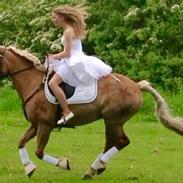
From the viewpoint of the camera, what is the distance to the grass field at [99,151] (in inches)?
482

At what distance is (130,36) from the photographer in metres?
26.4

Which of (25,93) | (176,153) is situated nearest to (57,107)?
(25,93)

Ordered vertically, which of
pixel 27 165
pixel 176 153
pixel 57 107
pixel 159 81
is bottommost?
pixel 159 81

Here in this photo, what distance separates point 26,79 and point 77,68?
924mm

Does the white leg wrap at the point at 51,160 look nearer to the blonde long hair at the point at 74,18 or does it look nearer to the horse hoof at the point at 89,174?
the horse hoof at the point at 89,174

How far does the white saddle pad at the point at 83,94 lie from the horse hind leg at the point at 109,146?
1.72 ft

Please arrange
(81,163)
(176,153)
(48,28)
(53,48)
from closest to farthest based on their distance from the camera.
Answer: (81,163) → (176,153) → (53,48) → (48,28)

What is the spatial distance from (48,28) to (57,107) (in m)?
16.3

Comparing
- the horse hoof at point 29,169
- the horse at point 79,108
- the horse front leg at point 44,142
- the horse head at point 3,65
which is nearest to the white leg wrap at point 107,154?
the horse at point 79,108

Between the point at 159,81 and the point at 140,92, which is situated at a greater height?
the point at 140,92

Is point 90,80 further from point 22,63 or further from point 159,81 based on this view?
point 159,81

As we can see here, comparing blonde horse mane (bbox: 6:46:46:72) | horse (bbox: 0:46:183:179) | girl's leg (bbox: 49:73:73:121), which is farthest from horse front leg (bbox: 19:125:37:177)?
blonde horse mane (bbox: 6:46:46:72)

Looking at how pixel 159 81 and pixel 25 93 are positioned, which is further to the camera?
pixel 159 81

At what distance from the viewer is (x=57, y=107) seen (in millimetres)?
12031
